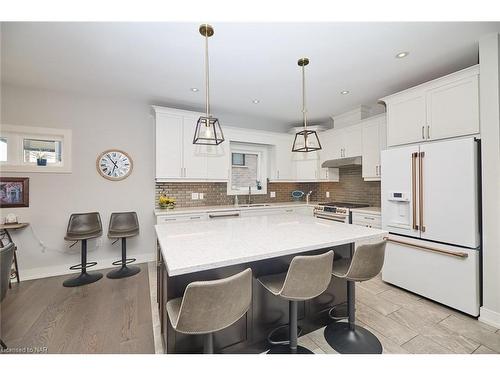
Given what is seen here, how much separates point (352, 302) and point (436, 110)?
2277 mm

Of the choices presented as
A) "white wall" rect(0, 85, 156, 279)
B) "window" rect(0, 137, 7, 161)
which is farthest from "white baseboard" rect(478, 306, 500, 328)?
"window" rect(0, 137, 7, 161)

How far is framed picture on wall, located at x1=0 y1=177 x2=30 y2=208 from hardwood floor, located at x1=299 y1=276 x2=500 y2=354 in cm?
397

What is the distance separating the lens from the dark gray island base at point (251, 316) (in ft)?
4.90

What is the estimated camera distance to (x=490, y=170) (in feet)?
6.64

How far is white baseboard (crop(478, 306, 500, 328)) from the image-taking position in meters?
1.99

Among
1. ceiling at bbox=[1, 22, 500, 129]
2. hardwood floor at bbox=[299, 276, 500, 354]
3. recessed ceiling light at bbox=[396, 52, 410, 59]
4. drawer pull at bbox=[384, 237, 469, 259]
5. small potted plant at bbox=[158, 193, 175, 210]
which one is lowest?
hardwood floor at bbox=[299, 276, 500, 354]

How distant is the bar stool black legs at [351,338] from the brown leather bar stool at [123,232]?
2.80 metres

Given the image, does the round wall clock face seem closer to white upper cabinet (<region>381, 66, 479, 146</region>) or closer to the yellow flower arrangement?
the yellow flower arrangement

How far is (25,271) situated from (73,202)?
3.60ft

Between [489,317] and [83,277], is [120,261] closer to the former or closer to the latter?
[83,277]

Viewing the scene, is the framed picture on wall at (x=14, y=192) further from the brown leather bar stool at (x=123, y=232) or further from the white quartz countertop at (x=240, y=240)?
the white quartz countertop at (x=240, y=240)

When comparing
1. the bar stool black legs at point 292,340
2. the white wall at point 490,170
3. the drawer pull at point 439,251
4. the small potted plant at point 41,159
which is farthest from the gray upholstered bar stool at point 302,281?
the small potted plant at point 41,159
